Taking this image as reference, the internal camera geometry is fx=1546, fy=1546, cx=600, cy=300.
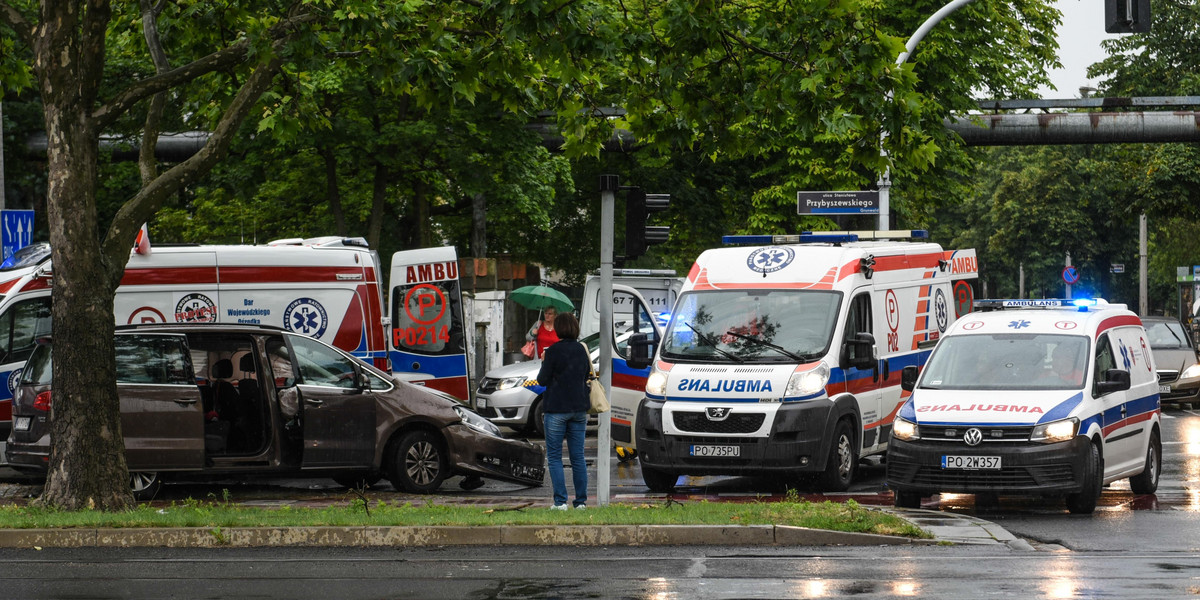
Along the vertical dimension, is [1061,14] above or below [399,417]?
above

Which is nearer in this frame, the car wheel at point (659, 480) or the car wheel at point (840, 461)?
the car wheel at point (840, 461)

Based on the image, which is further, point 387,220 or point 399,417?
point 387,220

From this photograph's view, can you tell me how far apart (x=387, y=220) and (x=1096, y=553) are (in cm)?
2645

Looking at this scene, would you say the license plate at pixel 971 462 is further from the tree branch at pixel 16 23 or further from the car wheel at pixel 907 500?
the tree branch at pixel 16 23

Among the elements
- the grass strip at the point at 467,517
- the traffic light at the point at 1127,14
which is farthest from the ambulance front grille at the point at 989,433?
the traffic light at the point at 1127,14

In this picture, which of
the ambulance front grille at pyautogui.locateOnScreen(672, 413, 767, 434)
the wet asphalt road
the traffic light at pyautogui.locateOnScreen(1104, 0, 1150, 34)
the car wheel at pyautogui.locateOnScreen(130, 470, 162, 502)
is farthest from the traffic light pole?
the traffic light at pyautogui.locateOnScreen(1104, 0, 1150, 34)

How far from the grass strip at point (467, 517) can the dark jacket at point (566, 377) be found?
0.99m

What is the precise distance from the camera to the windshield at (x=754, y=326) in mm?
14711

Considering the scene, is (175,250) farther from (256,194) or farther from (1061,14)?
(1061,14)

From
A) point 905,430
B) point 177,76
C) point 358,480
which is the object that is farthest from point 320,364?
point 905,430

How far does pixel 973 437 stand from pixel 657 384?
3.25 metres

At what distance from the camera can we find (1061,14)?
3662 centimetres

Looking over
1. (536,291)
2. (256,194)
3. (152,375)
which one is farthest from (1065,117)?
(152,375)

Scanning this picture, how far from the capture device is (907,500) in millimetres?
13094
